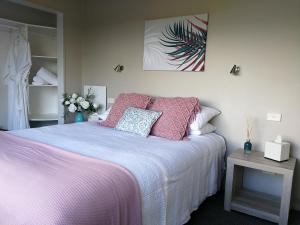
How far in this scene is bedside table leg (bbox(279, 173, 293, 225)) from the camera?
6.82 ft

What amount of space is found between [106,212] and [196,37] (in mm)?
2218

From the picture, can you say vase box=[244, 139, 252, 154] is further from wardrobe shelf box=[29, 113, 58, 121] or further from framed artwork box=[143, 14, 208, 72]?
wardrobe shelf box=[29, 113, 58, 121]

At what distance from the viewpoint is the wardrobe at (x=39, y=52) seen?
11.2 ft

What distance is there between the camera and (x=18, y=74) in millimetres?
3455

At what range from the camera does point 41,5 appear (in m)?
3.23

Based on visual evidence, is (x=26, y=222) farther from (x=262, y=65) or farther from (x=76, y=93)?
(x=76, y=93)

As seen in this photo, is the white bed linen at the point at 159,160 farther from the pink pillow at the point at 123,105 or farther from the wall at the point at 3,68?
the wall at the point at 3,68

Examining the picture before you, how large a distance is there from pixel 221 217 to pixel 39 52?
327 cm

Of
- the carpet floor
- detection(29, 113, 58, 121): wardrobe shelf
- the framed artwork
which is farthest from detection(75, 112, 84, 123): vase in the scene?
the carpet floor

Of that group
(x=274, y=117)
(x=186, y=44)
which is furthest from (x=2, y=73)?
(x=274, y=117)

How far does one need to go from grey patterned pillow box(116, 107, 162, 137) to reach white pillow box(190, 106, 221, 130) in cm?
37

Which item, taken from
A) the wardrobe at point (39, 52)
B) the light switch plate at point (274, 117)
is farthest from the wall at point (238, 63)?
the wardrobe at point (39, 52)

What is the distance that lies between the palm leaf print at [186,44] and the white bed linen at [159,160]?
2.79 feet

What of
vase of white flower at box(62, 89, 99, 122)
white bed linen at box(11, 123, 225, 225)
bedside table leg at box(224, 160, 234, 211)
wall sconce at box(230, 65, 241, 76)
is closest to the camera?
white bed linen at box(11, 123, 225, 225)
